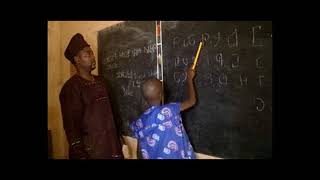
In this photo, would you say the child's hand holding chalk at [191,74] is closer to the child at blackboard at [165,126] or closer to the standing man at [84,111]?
the child at blackboard at [165,126]

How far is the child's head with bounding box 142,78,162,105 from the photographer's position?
2.76 meters

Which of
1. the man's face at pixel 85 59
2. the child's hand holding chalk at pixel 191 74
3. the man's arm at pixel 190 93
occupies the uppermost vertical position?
Answer: the man's face at pixel 85 59

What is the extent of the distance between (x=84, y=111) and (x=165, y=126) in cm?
66

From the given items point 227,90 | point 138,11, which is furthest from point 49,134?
point 227,90

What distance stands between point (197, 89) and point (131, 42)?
647mm

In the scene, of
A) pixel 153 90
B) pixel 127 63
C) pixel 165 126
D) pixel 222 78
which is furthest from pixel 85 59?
pixel 222 78

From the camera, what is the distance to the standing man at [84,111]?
2.85 m

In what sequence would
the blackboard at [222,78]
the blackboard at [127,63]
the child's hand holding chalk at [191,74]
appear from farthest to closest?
the blackboard at [127,63] → the child's hand holding chalk at [191,74] → the blackboard at [222,78]

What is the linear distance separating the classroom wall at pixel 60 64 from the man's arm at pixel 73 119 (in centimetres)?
7

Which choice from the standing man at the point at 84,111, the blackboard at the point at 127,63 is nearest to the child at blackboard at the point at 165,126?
the blackboard at the point at 127,63

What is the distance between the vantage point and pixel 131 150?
9.66ft

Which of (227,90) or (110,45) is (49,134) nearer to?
(110,45)

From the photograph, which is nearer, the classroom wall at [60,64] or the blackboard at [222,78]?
the blackboard at [222,78]

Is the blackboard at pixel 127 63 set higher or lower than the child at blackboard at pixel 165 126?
higher
